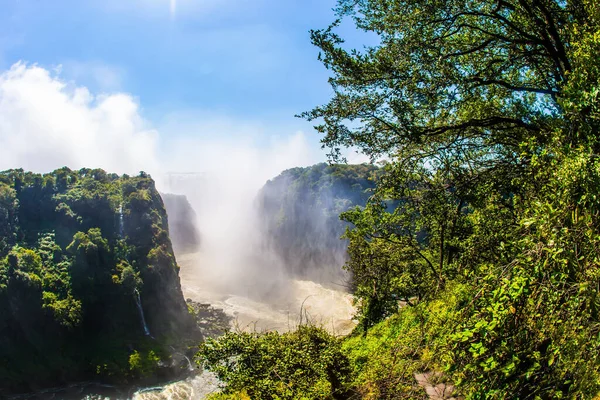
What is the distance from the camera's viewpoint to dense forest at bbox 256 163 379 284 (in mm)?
85938

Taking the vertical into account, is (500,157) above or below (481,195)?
above

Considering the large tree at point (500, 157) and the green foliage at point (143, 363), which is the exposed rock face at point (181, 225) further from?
the large tree at point (500, 157)

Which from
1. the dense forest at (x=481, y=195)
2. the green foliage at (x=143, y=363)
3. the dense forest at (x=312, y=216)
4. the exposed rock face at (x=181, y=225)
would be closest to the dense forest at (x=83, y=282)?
the green foliage at (x=143, y=363)

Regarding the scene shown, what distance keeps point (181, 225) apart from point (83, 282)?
5885 centimetres

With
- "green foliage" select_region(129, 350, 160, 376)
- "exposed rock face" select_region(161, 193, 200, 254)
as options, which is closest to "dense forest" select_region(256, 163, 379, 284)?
"exposed rock face" select_region(161, 193, 200, 254)

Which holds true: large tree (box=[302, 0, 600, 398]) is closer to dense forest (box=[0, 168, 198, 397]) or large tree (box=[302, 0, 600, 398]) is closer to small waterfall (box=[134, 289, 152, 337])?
dense forest (box=[0, 168, 198, 397])

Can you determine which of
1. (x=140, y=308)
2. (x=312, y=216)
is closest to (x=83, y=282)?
(x=140, y=308)

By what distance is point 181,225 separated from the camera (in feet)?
355

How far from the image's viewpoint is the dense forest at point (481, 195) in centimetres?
352

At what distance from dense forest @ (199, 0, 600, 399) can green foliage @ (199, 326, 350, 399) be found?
40mm

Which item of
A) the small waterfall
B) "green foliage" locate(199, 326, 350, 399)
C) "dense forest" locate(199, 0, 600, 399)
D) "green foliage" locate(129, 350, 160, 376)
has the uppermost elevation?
"dense forest" locate(199, 0, 600, 399)

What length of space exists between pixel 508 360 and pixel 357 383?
5.05 m

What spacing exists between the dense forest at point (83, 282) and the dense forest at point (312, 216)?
34.9m

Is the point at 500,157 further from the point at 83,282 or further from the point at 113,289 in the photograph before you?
the point at 83,282
